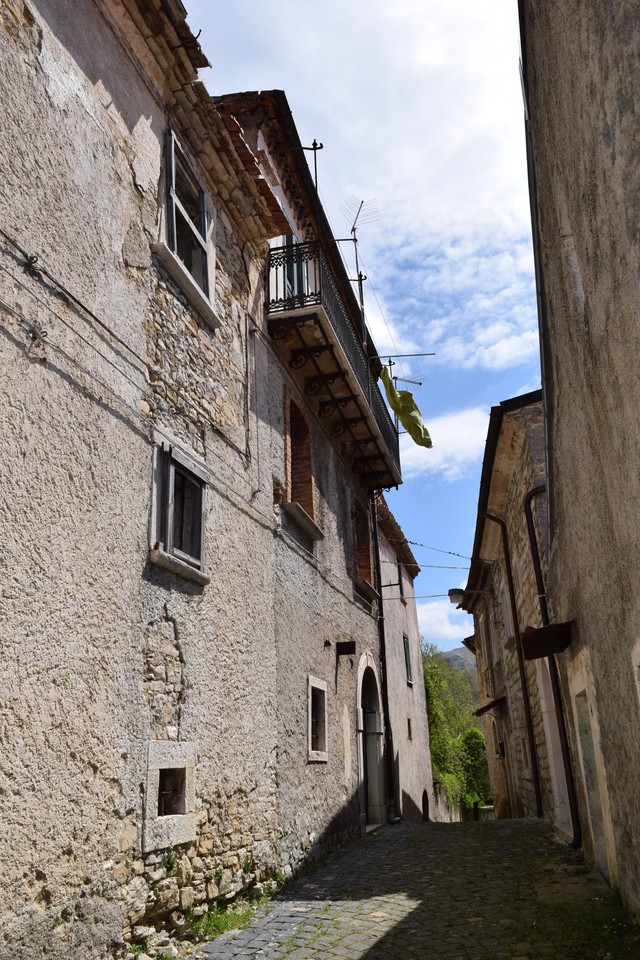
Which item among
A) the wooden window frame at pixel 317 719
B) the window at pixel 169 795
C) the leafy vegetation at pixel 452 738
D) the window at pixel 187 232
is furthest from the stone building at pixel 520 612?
the leafy vegetation at pixel 452 738

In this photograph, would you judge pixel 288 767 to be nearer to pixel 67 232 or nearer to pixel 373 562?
pixel 67 232

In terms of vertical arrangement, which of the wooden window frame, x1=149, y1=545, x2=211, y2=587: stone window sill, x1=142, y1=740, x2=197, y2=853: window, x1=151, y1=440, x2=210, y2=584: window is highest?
x1=151, y1=440, x2=210, y2=584: window

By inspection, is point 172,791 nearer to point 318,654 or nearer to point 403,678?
point 318,654

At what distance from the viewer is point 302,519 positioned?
905 centimetres

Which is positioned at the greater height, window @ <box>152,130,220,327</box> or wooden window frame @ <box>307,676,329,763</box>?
window @ <box>152,130,220,327</box>

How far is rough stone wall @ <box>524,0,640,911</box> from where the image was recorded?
2.99 meters

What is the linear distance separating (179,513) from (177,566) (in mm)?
628

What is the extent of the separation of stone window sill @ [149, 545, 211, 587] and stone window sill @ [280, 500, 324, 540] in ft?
8.33

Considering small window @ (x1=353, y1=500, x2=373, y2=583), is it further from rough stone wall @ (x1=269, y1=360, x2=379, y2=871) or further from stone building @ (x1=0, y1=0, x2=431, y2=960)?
stone building @ (x1=0, y1=0, x2=431, y2=960)

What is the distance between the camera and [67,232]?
16.3ft

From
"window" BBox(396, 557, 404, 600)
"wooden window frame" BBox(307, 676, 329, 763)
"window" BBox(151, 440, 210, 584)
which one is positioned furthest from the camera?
"window" BBox(396, 557, 404, 600)

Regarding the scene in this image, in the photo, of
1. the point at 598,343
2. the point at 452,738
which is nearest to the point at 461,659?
the point at 452,738

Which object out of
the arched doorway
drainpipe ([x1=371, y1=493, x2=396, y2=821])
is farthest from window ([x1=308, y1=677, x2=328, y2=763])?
drainpipe ([x1=371, y1=493, x2=396, y2=821])

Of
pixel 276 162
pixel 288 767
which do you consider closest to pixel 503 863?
pixel 288 767
